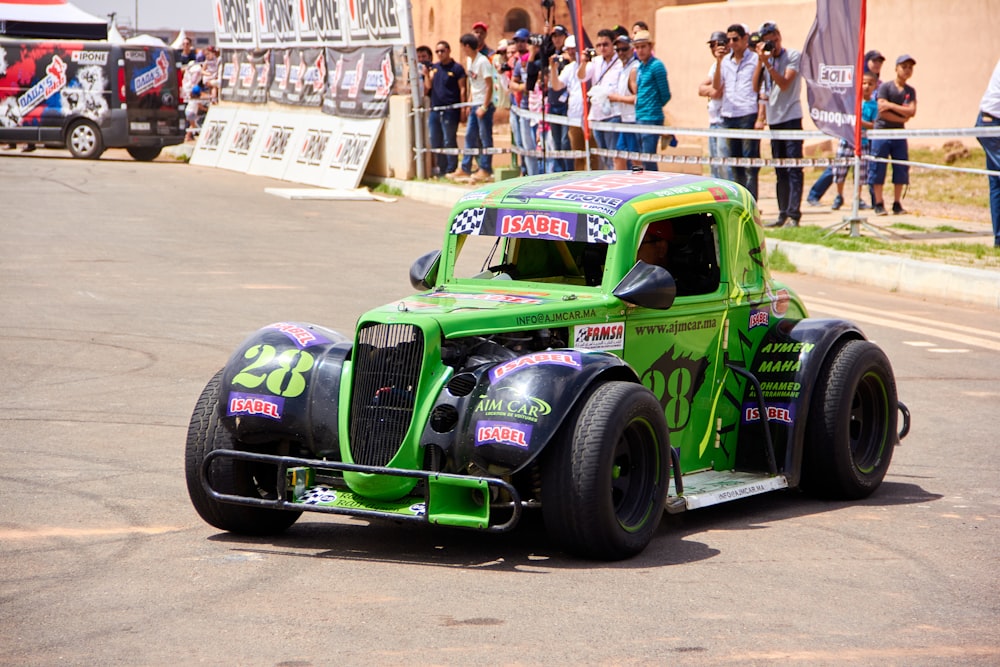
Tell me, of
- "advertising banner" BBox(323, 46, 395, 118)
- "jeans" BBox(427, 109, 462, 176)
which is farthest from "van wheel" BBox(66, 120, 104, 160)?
"jeans" BBox(427, 109, 462, 176)

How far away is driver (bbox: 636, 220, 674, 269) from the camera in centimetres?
716

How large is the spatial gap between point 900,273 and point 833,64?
291 centimetres

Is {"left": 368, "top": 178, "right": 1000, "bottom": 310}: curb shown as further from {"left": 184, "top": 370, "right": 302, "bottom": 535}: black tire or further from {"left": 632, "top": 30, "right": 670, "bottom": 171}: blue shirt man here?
{"left": 184, "top": 370, "right": 302, "bottom": 535}: black tire

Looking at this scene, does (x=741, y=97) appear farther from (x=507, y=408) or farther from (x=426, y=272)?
(x=507, y=408)

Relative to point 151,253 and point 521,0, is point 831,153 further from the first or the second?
point 521,0

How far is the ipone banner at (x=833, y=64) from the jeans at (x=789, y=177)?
825mm

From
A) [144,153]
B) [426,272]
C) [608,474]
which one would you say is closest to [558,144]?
[144,153]

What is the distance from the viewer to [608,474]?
5.98 metres

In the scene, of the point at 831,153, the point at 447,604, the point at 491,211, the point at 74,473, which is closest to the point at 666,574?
the point at 447,604

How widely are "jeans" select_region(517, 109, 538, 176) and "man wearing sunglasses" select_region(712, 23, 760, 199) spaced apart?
487 cm

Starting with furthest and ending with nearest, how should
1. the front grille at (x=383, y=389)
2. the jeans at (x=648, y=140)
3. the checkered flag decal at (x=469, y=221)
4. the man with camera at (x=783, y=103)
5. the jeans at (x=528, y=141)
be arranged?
1. the jeans at (x=528, y=141)
2. the jeans at (x=648, y=140)
3. the man with camera at (x=783, y=103)
4. the checkered flag decal at (x=469, y=221)
5. the front grille at (x=383, y=389)

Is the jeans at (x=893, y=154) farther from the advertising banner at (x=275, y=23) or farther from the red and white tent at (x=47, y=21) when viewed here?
the red and white tent at (x=47, y=21)

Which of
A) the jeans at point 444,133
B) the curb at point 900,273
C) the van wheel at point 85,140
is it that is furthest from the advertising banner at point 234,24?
the curb at point 900,273

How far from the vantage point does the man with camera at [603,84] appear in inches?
802
